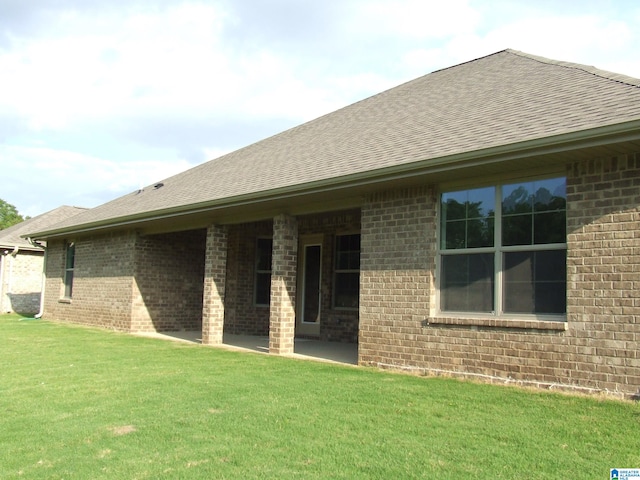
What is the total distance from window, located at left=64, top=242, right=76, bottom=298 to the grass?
10868mm

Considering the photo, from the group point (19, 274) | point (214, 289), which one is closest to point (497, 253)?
point (214, 289)

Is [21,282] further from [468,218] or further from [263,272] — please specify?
[468,218]

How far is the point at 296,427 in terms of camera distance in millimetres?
5672

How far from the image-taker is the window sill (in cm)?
723

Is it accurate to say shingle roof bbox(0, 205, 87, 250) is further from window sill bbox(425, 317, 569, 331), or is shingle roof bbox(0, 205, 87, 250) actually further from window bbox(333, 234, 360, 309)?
window sill bbox(425, 317, 569, 331)

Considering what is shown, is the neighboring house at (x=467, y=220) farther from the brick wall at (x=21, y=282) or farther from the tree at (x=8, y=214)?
the tree at (x=8, y=214)

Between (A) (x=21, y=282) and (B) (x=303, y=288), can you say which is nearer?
(B) (x=303, y=288)

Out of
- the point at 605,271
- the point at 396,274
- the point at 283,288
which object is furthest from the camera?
the point at 283,288

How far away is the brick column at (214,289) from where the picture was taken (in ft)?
42.0

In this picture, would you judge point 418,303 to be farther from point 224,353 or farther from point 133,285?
point 133,285

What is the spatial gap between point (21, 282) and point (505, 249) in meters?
22.0

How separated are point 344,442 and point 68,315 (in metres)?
15.7

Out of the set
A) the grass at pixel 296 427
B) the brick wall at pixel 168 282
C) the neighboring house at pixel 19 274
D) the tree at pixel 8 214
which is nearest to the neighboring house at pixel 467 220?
the grass at pixel 296 427
